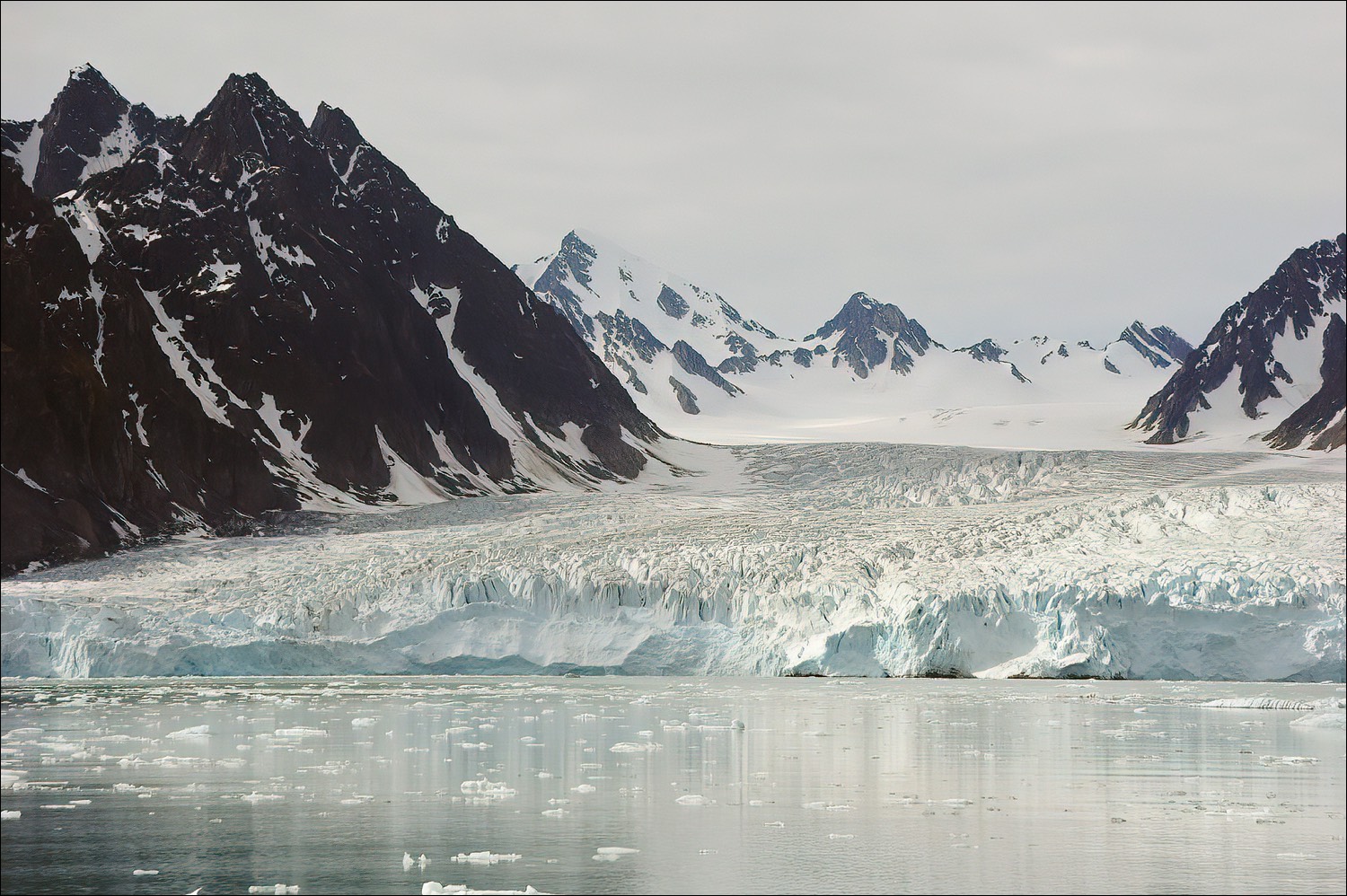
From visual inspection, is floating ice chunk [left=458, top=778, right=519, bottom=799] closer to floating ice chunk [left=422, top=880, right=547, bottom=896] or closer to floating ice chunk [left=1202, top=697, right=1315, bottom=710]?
floating ice chunk [left=422, top=880, right=547, bottom=896]

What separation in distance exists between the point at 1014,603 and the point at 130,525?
3546 centimetres

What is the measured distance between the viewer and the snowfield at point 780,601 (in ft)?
99.7

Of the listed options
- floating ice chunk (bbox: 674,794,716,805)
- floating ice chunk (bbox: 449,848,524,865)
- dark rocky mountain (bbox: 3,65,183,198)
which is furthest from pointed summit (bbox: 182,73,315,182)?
floating ice chunk (bbox: 449,848,524,865)

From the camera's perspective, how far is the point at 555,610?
34.2m

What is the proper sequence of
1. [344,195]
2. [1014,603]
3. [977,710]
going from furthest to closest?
[344,195], [1014,603], [977,710]

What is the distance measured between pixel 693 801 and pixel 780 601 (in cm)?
1875

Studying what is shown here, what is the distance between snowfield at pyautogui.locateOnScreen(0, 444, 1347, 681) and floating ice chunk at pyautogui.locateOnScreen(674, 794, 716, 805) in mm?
17365

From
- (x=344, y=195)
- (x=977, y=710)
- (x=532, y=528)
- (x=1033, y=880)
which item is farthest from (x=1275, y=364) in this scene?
(x=1033, y=880)

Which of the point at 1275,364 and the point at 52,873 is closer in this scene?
the point at 52,873

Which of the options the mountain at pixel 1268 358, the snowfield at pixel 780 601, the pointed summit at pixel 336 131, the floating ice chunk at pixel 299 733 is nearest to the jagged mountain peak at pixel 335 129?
the pointed summit at pixel 336 131

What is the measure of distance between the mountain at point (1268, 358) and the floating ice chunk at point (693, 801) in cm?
10776

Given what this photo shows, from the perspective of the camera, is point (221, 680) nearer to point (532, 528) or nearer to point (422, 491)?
point (532, 528)

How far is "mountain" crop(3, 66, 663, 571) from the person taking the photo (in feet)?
170

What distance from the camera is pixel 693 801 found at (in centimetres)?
1461
